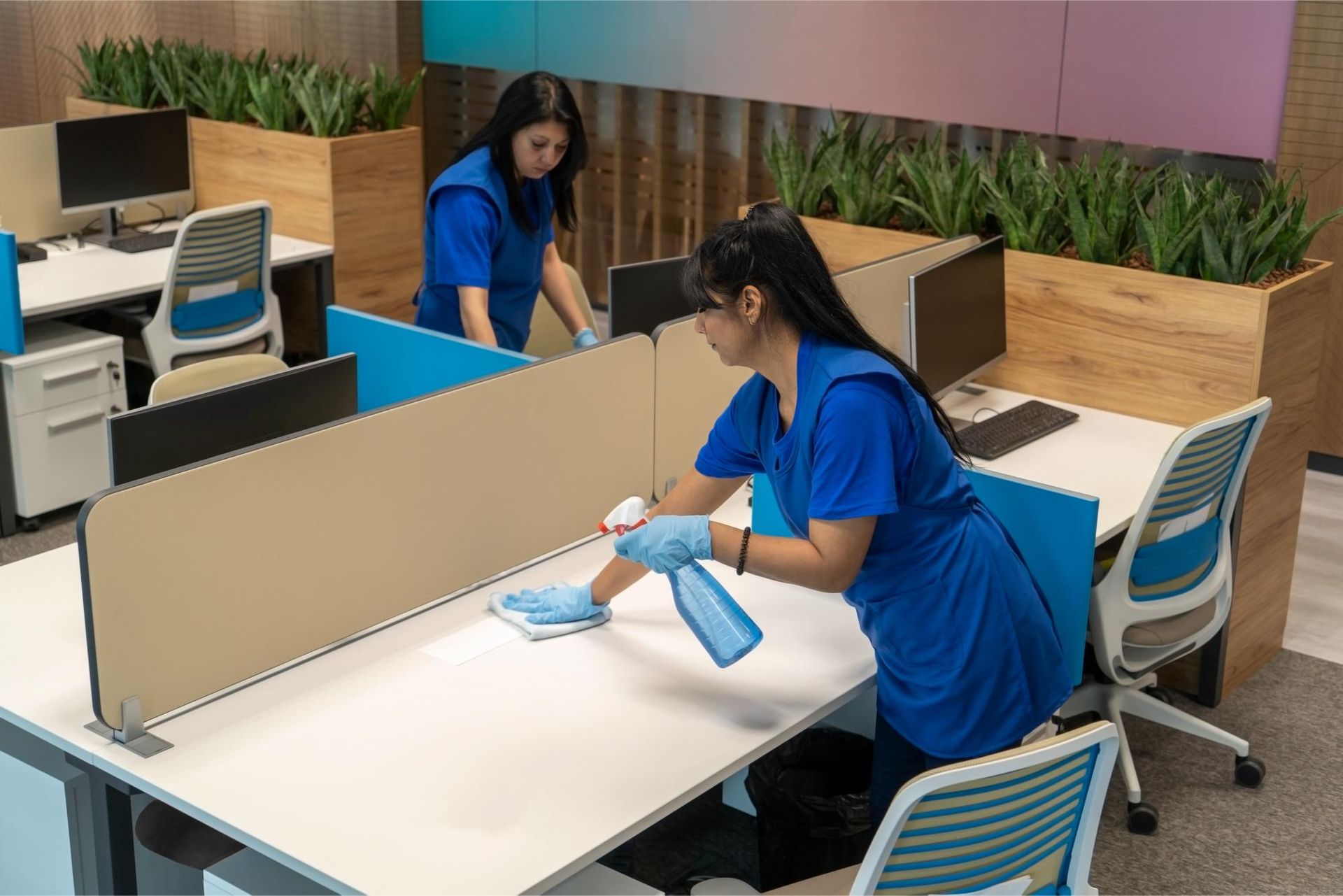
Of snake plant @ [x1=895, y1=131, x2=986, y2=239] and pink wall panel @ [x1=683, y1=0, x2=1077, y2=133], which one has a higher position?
pink wall panel @ [x1=683, y1=0, x2=1077, y2=133]

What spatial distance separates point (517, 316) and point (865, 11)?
8.08ft

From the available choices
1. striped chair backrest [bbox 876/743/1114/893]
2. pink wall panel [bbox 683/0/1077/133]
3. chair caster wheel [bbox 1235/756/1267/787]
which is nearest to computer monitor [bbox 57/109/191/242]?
pink wall panel [bbox 683/0/1077/133]

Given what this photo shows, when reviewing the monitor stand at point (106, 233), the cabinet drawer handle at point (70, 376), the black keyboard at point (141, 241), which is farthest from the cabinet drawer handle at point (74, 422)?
the monitor stand at point (106, 233)

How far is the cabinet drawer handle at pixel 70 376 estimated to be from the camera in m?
4.37

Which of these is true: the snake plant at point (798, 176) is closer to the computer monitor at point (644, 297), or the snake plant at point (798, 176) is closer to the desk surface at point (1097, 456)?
the computer monitor at point (644, 297)

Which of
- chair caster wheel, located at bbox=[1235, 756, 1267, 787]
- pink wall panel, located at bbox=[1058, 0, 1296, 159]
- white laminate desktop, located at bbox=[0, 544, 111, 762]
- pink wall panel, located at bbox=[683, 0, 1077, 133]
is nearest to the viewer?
white laminate desktop, located at bbox=[0, 544, 111, 762]

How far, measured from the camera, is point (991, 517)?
7.47 feet

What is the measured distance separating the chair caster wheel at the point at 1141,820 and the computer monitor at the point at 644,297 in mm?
1488

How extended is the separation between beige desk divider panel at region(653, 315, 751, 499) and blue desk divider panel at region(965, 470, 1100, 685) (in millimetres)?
709

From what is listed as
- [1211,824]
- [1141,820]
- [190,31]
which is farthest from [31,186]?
[1211,824]

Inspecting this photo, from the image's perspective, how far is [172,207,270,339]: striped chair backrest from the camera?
4.60 m

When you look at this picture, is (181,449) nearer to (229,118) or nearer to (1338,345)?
(229,118)

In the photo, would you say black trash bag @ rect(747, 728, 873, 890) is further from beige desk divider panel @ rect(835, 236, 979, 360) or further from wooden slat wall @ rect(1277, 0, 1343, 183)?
wooden slat wall @ rect(1277, 0, 1343, 183)

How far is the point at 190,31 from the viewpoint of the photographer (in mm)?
7402
